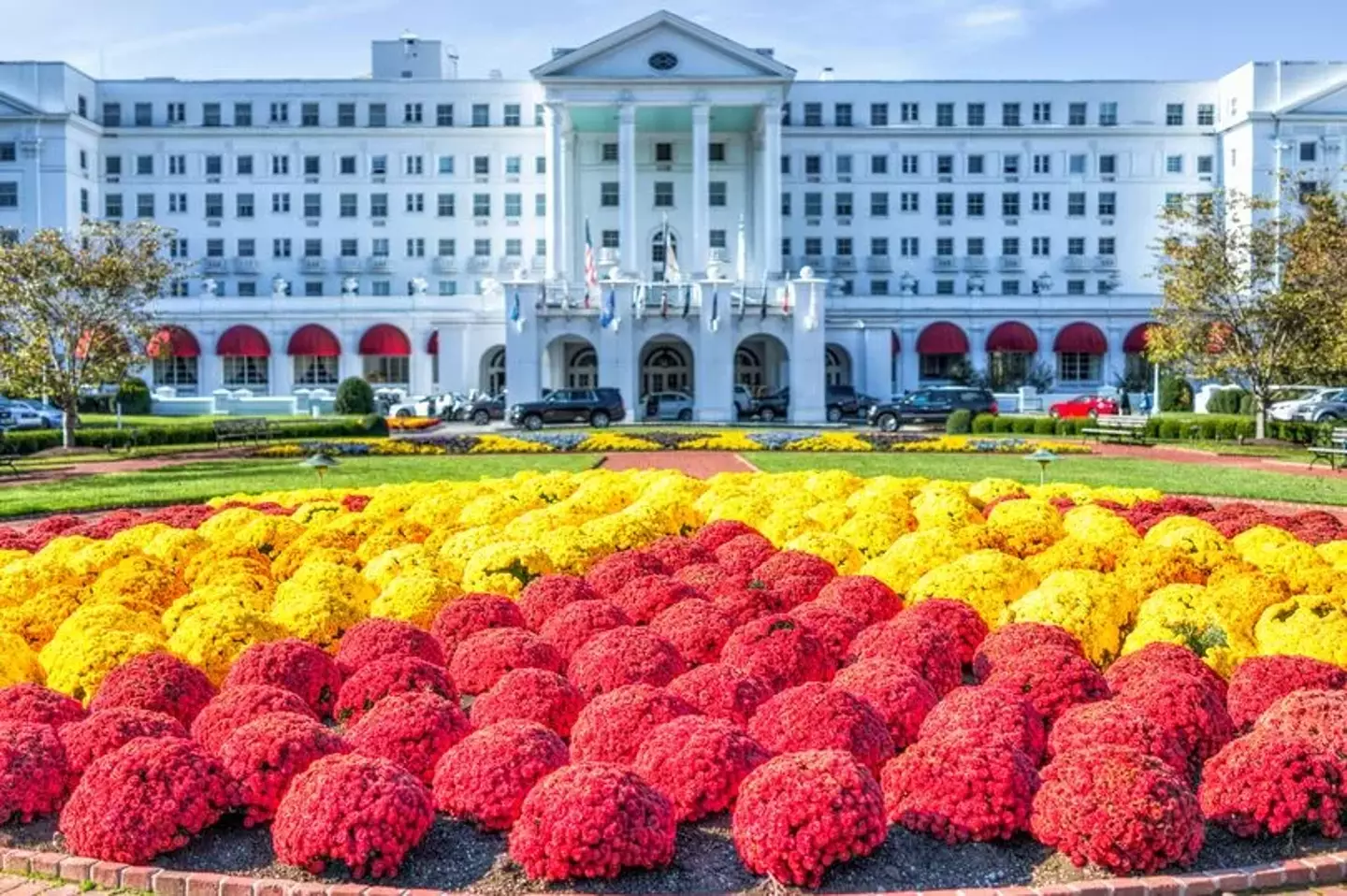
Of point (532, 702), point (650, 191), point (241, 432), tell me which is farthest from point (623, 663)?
point (650, 191)

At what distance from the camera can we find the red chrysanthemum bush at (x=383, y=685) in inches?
390

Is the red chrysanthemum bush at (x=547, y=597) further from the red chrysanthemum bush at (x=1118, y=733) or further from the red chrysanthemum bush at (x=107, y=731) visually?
the red chrysanthemum bush at (x=1118, y=733)

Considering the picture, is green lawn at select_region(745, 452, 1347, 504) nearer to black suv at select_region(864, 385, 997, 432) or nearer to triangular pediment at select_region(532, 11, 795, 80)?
black suv at select_region(864, 385, 997, 432)

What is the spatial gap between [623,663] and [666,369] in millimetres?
72760

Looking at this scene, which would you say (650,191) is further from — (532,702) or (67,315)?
(532,702)

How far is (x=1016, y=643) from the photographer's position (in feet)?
35.0

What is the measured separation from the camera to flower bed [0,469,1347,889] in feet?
25.0

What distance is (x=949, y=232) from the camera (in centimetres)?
9212

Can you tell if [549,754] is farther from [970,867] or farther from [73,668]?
[73,668]

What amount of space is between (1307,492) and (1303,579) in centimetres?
1628

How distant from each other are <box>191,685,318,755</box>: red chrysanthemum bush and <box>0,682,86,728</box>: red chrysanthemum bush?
835mm

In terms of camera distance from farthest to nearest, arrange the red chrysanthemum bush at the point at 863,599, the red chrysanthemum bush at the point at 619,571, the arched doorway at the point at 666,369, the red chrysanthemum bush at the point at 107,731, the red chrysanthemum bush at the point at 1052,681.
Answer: the arched doorway at the point at 666,369, the red chrysanthemum bush at the point at 619,571, the red chrysanthemum bush at the point at 863,599, the red chrysanthemum bush at the point at 1052,681, the red chrysanthemum bush at the point at 107,731

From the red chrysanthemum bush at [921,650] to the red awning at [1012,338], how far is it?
75.6m

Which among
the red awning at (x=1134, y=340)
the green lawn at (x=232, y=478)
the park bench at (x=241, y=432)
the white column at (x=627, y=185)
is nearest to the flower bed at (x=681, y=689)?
the green lawn at (x=232, y=478)
